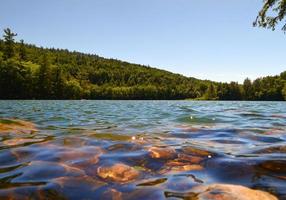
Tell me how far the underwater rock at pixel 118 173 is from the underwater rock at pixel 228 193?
3.01 feet

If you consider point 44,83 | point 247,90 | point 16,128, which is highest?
point 44,83

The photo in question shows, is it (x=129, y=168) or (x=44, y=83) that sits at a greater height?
(x=44, y=83)

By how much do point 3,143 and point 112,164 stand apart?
9.77ft

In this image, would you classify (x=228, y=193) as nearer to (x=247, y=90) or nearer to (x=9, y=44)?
(x=9, y=44)

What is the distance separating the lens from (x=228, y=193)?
3.13 meters

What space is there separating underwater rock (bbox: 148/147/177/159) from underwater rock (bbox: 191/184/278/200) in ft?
5.48

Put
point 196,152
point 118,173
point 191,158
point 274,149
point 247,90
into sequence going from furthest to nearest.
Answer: point 247,90, point 274,149, point 196,152, point 191,158, point 118,173

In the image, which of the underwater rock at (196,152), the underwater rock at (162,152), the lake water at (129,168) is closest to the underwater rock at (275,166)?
the lake water at (129,168)

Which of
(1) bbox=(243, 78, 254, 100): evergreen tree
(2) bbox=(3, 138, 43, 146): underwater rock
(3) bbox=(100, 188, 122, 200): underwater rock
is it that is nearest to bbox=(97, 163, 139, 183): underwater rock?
(3) bbox=(100, 188, 122, 200): underwater rock

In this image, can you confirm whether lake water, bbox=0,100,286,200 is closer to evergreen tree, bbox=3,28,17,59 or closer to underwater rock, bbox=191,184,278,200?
underwater rock, bbox=191,184,278,200

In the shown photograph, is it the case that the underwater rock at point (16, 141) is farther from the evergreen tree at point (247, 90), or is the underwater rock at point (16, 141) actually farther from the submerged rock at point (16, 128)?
the evergreen tree at point (247, 90)

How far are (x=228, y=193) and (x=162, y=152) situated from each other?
7.53 ft

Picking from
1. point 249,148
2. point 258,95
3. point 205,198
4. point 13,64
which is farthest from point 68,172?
point 258,95

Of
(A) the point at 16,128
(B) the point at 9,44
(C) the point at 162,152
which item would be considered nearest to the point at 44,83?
(B) the point at 9,44
